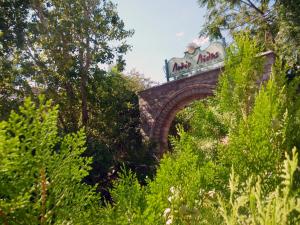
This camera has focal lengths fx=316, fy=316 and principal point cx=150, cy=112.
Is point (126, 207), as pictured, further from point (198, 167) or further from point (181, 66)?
point (181, 66)

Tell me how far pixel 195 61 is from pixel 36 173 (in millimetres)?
13463

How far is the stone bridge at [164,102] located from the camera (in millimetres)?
14055

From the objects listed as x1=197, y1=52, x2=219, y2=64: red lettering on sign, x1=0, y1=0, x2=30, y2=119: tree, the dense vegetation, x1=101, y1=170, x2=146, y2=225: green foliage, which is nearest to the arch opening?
x1=197, y1=52, x2=219, y2=64: red lettering on sign

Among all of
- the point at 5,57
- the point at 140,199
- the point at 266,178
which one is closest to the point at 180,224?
the point at 140,199

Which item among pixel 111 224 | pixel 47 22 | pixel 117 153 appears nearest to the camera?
pixel 111 224

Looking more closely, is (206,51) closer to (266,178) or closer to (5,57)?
(5,57)

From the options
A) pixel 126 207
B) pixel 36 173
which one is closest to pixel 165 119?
pixel 126 207

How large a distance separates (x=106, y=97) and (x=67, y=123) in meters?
2.19

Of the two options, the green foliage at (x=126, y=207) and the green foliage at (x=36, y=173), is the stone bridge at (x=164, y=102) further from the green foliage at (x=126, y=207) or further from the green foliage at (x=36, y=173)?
the green foliage at (x=36, y=173)

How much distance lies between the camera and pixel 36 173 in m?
1.33

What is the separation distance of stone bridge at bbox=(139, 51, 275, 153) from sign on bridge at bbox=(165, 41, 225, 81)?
355 mm

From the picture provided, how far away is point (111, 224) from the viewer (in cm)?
167

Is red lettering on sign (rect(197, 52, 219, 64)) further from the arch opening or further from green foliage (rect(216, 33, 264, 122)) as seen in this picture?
green foliage (rect(216, 33, 264, 122))

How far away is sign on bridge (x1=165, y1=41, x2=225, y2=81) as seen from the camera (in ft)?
44.5
